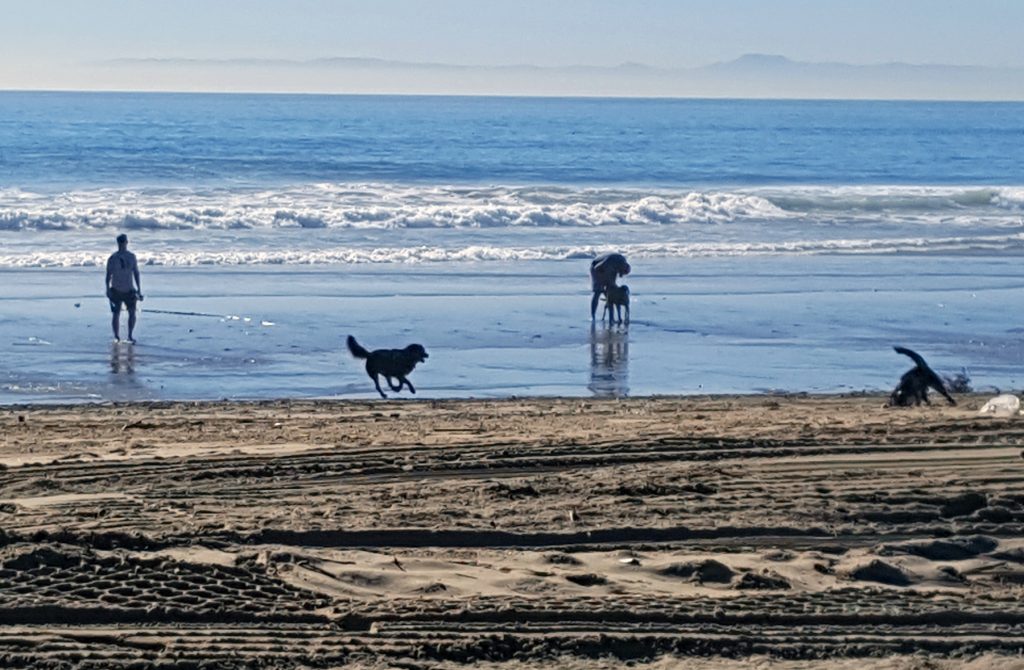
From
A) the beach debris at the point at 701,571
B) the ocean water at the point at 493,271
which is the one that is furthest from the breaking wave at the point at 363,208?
the beach debris at the point at 701,571

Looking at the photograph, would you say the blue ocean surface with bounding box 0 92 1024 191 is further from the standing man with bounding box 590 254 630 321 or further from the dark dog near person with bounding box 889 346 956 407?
the dark dog near person with bounding box 889 346 956 407

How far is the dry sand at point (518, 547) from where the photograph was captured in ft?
19.0

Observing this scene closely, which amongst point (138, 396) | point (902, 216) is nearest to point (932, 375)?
point (138, 396)

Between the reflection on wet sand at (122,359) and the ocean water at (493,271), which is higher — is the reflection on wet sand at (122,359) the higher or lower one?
the lower one

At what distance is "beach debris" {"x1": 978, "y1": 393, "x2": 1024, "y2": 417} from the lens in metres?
11.3

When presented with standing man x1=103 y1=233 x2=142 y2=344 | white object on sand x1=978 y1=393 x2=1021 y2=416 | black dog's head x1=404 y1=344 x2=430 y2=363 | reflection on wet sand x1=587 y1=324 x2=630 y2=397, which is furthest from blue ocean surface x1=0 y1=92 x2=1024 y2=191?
white object on sand x1=978 y1=393 x2=1021 y2=416

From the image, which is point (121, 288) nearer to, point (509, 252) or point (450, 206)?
point (509, 252)

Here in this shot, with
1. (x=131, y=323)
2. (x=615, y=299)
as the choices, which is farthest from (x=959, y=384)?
(x=131, y=323)

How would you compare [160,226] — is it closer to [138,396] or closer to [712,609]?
[138,396]

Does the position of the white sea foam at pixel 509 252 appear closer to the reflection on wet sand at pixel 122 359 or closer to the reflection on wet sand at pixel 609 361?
the reflection on wet sand at pixel 122 359

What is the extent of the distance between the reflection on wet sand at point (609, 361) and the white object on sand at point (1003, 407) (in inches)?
131

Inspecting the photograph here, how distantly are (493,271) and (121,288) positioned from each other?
26.8ft

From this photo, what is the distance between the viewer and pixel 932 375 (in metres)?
12.5

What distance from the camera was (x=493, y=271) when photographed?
Answer: 23391mm
